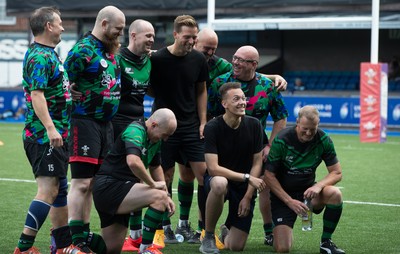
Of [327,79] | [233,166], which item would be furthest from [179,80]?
[327,79]

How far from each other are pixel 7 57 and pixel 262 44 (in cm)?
1114

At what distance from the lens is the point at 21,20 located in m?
37.0

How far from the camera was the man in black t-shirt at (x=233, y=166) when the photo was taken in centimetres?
738

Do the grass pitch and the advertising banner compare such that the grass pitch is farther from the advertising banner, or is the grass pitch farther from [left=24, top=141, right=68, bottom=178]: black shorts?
the advertising banner

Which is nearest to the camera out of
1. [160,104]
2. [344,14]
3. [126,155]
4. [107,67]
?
[126,155]

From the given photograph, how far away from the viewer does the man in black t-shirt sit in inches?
290

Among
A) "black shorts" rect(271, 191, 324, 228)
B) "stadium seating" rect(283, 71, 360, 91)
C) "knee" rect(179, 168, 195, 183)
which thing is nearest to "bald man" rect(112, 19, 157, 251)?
"knee" rect(179, 168, 195, 183)

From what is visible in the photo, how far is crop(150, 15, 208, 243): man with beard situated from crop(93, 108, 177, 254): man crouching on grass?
1280 millimetres

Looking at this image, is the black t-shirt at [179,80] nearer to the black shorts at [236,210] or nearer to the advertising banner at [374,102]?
the black shorts at [236,210]

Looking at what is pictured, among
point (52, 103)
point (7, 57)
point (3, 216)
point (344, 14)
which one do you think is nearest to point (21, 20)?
point (7, 57)

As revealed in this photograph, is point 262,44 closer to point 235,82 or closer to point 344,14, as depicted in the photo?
point 344,14

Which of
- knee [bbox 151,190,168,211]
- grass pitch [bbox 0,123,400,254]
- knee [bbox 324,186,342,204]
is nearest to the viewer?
knee [bbox 151,190,168,211]

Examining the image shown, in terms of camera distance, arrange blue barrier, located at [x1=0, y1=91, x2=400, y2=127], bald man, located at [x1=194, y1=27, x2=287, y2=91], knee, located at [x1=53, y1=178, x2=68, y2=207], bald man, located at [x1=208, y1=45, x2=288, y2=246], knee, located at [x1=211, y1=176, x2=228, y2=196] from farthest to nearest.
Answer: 1. blue barrier, located at [x1=0, y1=91, x2=400, y2=127]
2. bald man, located at [x1=194, y1=27, x2=287, y2=91]
3. bald man, located at [x1=208, y1=45, x2=288, y2=246]
4. knee, located at [x1=211, y1=176, x2=228, y2=196]
5. knee, located at [x1=53, y1=178, x2=68, y2=207]

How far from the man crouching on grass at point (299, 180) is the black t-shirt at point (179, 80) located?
3.16ft
